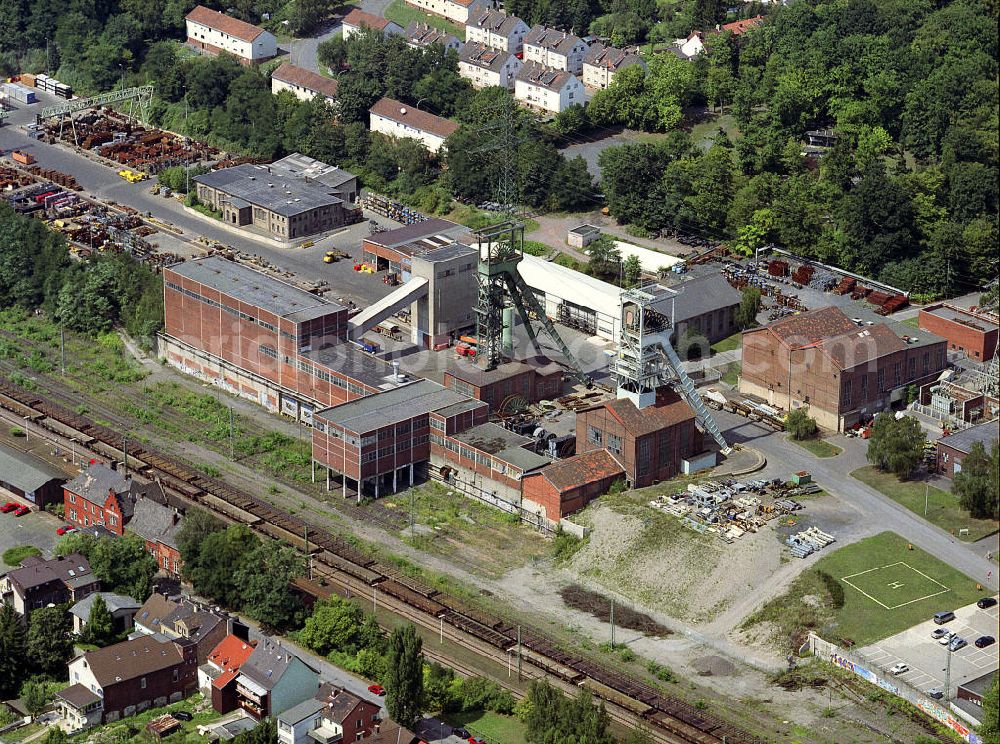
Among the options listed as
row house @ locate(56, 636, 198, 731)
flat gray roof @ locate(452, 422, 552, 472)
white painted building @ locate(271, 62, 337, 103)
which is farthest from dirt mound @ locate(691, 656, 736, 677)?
white painted building @ locate(271, 62, 337, 103)

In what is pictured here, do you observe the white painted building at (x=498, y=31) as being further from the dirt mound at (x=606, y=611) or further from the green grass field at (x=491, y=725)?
the green grass field at (x=491, y=725)

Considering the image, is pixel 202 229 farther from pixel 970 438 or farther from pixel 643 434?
pixel 970 438

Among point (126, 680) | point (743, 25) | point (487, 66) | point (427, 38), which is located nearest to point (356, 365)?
point (126, 680)

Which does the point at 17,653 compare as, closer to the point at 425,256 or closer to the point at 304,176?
the point at 425,256

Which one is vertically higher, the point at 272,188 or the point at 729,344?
the point at 272,188

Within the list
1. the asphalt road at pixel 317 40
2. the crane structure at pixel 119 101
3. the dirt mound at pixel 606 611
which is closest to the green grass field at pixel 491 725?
the dirt mound at pixel 606 611

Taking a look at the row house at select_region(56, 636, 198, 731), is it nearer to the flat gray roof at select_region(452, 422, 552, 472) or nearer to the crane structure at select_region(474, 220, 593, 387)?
the flat gray roof at select_region(452, 422, 552, 472)
